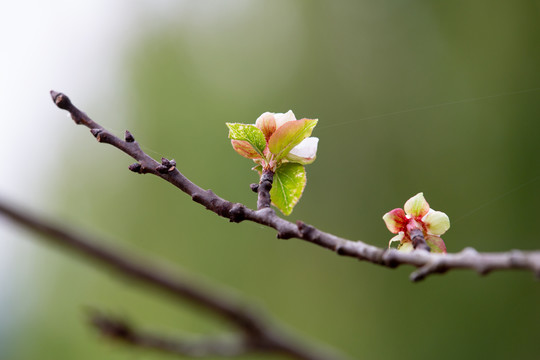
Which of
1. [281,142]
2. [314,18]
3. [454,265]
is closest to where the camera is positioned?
[454,265]

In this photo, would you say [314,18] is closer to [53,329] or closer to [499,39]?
[499,39]

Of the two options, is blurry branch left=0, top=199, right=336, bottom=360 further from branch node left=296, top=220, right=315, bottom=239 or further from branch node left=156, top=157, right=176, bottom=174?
branch node left=156, top=157, right=176, bottom=174

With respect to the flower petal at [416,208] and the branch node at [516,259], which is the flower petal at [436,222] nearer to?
the flower petal at [416,208]

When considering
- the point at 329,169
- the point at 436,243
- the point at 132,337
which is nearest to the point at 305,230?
the point at 132,337

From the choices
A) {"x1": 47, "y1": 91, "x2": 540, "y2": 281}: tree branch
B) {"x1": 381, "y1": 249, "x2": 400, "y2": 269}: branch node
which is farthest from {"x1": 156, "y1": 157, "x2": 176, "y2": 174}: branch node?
{"x1": 381, "y1": 249, "x2": 400, "y2": 269}: branch node

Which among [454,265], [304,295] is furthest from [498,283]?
[454,265]
